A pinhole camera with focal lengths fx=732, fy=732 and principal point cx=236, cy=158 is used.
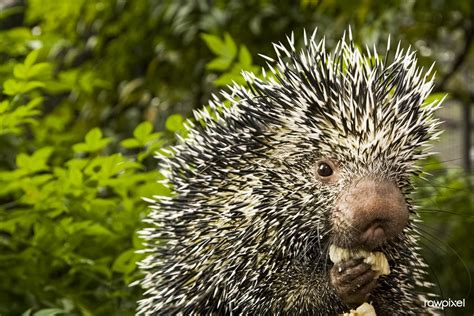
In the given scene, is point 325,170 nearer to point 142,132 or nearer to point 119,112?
point 142,132

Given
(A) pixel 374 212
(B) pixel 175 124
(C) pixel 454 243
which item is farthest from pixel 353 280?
(C) pixel 454 243

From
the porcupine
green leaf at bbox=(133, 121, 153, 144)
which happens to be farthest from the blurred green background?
the porcupine

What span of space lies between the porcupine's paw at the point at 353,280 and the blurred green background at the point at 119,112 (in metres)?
0.72

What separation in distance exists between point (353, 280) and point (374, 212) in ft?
0.97

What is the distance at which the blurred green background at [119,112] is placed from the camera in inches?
120

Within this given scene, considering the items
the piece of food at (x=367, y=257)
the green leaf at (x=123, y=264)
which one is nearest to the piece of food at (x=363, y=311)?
the piece of food at (x=367, y=257)

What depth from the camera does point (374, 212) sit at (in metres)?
2.08

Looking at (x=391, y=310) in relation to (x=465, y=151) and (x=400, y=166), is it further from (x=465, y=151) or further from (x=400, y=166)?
(x=465, y=151)

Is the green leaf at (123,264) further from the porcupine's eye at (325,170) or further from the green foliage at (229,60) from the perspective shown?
the porcupine's eye at (325,170)

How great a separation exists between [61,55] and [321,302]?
475cm

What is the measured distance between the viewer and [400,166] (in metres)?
2.30

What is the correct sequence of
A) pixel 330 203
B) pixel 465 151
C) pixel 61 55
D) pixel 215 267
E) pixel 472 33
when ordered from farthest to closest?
pixel 465 151
pixel 61 55
pixel 472 33
pixel 215 267
pixel 330 203

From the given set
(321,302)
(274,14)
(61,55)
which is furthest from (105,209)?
(61,55)

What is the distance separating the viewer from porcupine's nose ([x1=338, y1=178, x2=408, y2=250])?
2.07 m
